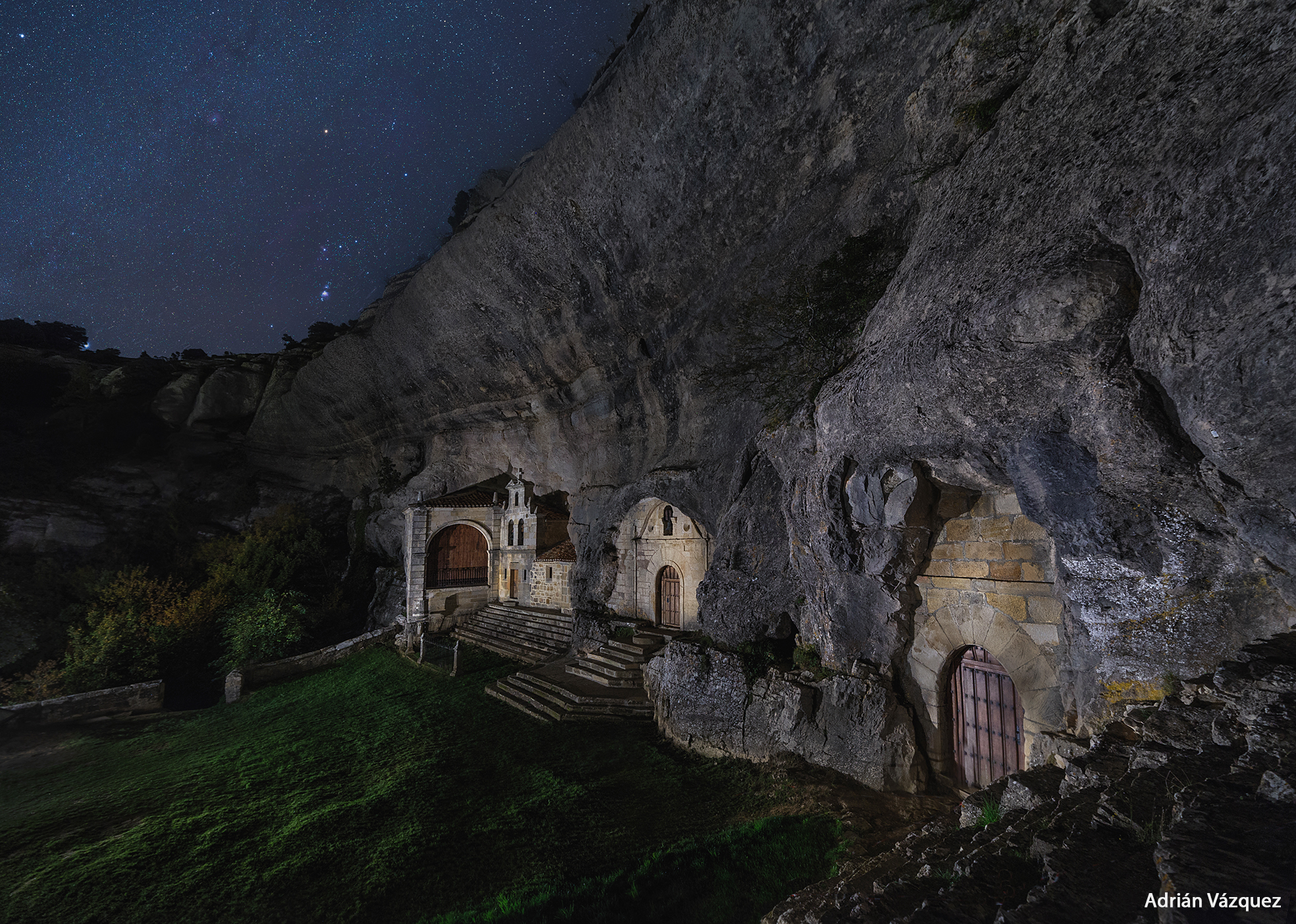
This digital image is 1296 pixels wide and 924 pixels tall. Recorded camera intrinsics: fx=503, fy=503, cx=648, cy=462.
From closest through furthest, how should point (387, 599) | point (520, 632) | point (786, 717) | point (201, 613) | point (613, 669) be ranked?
1. point (786, 717)
2. point (613, 669)
3. point (201, 613)
4. point (520, 632)
5. point (387, 599)

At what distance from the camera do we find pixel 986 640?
242 inches

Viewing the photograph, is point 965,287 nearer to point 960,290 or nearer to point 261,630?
Answer: point 960,290

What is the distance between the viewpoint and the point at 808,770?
7.40m

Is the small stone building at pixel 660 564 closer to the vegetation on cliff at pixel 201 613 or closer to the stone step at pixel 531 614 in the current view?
the stone step at pixel 531 614

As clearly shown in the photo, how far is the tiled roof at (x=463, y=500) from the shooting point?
20438 mm

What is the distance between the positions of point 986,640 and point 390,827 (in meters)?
8.00

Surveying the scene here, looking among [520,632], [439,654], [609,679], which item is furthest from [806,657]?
[439,654]

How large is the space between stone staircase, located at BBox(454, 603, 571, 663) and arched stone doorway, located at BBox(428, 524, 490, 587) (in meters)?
1.52

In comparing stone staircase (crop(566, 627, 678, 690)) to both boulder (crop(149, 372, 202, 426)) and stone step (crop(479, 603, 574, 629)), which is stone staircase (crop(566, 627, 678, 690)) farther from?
boulder (crop(149, 372, 202, 426))

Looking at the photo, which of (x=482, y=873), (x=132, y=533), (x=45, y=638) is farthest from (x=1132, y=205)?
(x=132, y=533)

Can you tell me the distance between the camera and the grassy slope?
537 cm

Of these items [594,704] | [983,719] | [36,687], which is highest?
[983,719]

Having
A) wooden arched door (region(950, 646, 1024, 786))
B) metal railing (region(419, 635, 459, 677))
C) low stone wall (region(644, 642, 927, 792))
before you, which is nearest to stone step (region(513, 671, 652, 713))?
low stone wall (region(644, 642, 927, 792))

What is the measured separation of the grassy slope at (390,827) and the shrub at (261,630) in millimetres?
4768
